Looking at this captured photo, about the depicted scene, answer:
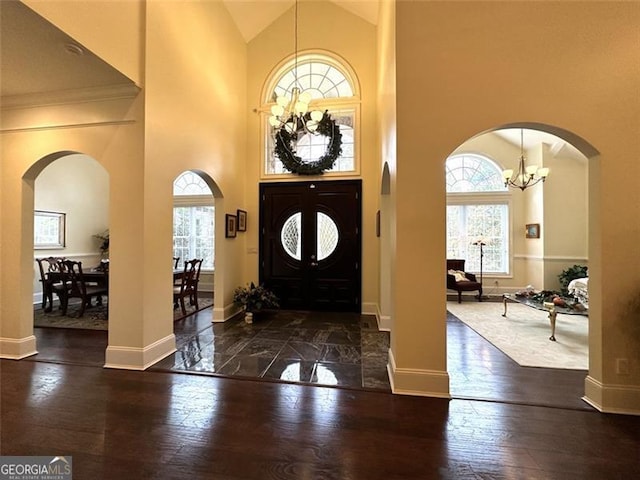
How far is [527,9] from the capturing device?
8.27 feet

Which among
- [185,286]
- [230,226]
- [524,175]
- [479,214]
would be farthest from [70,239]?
[524,175]

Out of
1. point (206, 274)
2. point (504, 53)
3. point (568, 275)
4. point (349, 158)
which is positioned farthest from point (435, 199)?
point (206, 274)

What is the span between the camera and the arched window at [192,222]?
7.93 meters

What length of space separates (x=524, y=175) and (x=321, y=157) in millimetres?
4751

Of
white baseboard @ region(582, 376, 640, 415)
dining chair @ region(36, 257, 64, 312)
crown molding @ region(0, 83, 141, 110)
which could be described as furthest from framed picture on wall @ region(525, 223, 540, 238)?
dining chair @ region(36, 257, 64, 312)

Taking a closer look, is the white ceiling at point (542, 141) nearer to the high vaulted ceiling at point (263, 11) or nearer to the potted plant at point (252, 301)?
the high vaulted ceiling at point (263, 11)

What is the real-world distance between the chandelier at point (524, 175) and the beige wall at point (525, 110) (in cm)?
359

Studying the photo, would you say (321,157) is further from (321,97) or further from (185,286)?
(185,286)

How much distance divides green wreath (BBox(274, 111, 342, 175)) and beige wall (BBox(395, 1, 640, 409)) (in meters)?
3.02

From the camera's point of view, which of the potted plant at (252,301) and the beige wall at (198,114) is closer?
the beige wall at (198,114)

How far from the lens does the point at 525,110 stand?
8.29ft

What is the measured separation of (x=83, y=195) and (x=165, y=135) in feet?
19.1

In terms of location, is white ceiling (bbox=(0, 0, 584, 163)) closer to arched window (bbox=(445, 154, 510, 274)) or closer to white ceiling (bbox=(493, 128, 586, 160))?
white ceiling (bbox=(493, 128, 586, 160))

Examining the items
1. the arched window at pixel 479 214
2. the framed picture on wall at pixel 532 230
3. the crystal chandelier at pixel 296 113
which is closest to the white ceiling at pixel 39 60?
the crystal chandelier at pixel 296 113
